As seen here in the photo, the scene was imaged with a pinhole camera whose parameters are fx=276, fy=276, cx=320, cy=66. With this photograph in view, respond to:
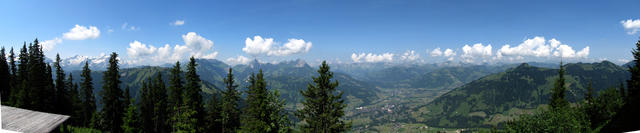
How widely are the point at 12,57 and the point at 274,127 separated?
21.0 meters

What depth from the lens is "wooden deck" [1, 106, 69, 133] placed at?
10.2 feet

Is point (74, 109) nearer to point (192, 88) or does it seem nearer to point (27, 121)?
point (27, 121)

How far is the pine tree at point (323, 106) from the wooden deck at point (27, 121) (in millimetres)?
17788

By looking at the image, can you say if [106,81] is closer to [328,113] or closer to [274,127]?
[274,127]

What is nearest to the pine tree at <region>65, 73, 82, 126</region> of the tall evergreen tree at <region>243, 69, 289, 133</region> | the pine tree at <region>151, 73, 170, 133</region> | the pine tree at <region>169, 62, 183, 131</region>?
the tall evergreen tree at <region>243, 69, 289, 133</region>

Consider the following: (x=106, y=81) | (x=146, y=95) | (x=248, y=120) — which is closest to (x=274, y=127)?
(x=248, y=120)

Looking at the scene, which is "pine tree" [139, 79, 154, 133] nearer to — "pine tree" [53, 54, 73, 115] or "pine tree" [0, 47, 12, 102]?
"pine tree" [53, 54, 73, 115]

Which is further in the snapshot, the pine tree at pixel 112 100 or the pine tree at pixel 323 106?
the pine tree at pixel 323 106

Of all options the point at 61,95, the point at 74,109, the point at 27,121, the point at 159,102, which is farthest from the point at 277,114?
the point at 27,121

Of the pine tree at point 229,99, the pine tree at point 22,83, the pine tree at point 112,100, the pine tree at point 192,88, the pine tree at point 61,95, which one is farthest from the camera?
the pine tree at point 229,99

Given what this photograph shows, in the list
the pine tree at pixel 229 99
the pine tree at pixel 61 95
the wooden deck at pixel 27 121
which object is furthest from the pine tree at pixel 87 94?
the pine tree at pixel 229 99

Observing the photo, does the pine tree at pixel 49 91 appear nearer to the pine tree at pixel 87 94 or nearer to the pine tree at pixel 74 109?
the pine tree at pixel 74 109

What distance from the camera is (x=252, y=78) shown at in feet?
109

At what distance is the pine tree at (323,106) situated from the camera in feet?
71.9
